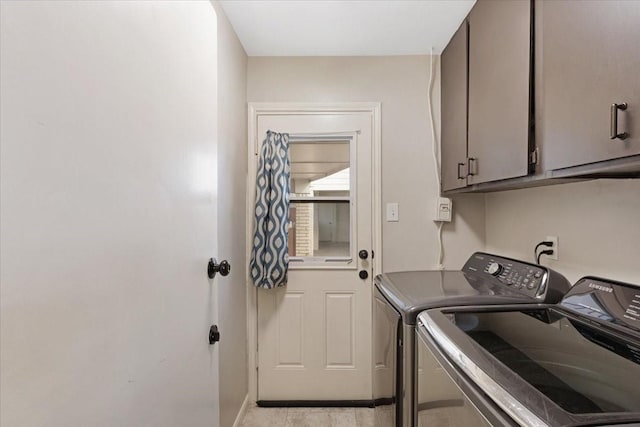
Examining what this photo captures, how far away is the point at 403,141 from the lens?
2.31 m

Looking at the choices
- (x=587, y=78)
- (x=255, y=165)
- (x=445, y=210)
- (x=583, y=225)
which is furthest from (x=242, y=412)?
(x=587, y=78)

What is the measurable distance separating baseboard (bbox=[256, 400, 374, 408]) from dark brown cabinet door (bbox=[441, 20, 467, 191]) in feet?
4.99

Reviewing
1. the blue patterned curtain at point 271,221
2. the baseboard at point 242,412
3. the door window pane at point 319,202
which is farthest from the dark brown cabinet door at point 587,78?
the baseboard at point 242,412

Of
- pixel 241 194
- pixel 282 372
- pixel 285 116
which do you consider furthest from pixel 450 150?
pixel 282 372

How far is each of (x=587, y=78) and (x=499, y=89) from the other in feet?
1.71

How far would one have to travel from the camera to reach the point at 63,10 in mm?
507

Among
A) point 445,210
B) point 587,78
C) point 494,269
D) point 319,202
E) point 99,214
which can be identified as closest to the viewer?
point 99,214

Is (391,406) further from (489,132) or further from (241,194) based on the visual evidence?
(241,194)

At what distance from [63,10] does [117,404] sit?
0.66 meters

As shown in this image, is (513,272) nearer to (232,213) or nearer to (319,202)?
(319,202)

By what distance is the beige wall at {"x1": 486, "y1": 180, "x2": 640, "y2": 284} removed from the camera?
123 centimetres

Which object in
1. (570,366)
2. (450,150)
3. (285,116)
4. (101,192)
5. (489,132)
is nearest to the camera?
(101,192)

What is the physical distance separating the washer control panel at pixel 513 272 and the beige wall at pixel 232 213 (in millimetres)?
1305

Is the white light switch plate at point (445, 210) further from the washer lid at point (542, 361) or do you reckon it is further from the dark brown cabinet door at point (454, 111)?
the washer lid at point (542, 361)
